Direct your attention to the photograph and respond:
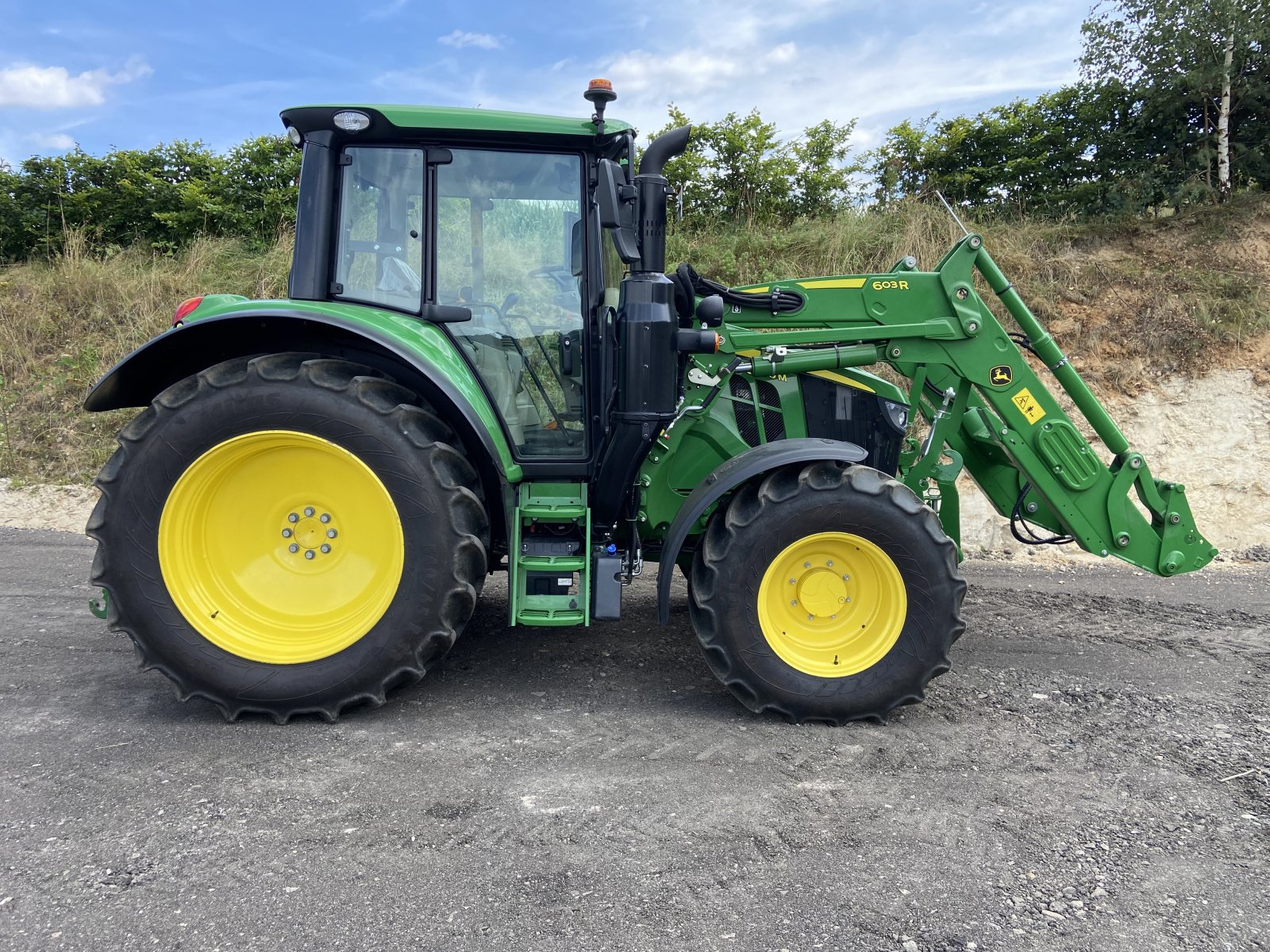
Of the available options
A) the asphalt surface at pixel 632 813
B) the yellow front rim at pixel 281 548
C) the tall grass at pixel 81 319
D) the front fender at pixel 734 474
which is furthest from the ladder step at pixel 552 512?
the tall grass at pixel 81 319

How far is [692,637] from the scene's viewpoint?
4324mm

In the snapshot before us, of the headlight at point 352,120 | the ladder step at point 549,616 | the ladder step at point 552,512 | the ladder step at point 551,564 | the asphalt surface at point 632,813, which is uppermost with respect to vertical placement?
the headlight at point 352,120

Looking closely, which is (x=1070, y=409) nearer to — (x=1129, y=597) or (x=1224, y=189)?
(x=1129, y=597)

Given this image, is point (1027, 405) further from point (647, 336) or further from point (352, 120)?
point (352, 120)

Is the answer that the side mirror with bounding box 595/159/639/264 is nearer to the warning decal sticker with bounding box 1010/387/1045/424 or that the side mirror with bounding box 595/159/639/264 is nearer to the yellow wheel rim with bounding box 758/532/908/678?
the yellow wheel rim with bounding box 758/532/908/678

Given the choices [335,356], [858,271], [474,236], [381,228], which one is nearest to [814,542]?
[474,236]

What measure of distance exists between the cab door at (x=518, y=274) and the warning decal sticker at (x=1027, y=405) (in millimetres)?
1925

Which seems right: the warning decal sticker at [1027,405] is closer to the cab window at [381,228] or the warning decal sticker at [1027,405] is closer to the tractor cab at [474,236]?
the tractor cab at [474,236]

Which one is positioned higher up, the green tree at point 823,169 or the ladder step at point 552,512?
the green tree at point 823,169

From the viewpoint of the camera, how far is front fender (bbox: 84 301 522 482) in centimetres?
321

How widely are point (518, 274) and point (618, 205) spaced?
1.88 feet

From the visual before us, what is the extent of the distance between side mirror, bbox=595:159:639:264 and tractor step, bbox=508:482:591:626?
1.01 m

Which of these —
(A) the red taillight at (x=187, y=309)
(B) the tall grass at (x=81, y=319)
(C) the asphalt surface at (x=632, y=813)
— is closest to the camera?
(C) the asphalt surface at (x=632, y=813)

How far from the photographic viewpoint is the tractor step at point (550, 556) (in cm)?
342
